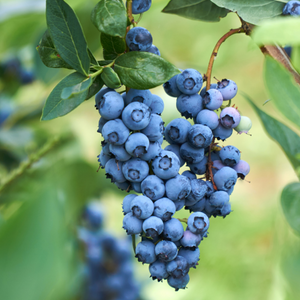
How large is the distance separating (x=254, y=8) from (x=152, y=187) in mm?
277

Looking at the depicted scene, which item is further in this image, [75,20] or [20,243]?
[75,20]

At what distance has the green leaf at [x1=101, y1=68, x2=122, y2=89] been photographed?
1.08 feet

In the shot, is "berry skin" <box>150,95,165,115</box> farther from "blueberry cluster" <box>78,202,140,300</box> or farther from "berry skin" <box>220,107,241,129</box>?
"blueberry cluster" <box>78,202,140,300</box>

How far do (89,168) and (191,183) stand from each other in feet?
1.33

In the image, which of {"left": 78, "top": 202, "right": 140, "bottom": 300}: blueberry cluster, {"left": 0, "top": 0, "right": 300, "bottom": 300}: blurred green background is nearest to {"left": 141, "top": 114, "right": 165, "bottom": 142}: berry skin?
{"left": 0, "top": 0, "right": 300, "bottom": 300}: blurred green background

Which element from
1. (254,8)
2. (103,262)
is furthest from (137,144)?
(103,262)

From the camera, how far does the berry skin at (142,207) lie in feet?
1.18

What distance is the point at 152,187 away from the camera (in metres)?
0.37

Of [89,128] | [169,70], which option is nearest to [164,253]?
[169,70]

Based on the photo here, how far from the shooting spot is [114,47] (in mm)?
365

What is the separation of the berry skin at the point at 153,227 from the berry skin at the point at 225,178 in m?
0.10

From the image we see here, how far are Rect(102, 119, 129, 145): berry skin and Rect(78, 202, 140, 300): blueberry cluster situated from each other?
0.67m

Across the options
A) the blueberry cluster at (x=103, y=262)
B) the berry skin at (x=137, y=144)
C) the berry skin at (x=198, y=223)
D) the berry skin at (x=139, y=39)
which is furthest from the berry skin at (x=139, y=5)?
the blueberry cluster at (x=103, y=262)

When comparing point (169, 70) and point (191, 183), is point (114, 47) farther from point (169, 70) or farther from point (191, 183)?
point (191, 183)
